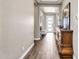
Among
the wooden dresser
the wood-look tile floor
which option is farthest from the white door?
the wooden dresser

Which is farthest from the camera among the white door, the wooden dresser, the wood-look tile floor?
the white door

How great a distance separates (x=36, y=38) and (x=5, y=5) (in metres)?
8.51

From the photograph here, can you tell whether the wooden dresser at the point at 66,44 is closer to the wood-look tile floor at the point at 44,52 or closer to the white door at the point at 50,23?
the wood-look tile floor at the point at 44,52

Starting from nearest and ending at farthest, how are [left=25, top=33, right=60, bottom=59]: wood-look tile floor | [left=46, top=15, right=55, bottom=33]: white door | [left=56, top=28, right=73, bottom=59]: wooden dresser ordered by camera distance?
[left=56, top=28, right=73, bottom=59]: wooden dresser < [left=25, top=33, right=60, bottom=59]: wood-look tile floor < [left=46, top=15, right=55, bottom=33]: white door

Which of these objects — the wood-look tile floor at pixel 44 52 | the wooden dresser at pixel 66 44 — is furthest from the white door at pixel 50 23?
the wooden dresser at pixel 66 44

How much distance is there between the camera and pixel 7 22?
122 inches

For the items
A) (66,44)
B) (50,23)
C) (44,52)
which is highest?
(50,23)

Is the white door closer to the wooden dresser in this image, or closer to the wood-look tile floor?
the wood-look tile floor

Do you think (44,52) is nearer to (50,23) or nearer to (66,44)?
(66,44)

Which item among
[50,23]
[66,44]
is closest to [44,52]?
[66,44]

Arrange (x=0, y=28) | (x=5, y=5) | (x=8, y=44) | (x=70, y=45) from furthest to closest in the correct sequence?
(x=70, y=45) < (x=8, y=44) < (x=5, y=5) < (x=0, y=28)

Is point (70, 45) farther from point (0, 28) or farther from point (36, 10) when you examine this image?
point (36, 10)

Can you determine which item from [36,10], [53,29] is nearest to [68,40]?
[36,10]

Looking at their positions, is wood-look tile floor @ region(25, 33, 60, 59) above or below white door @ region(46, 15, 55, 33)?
below
